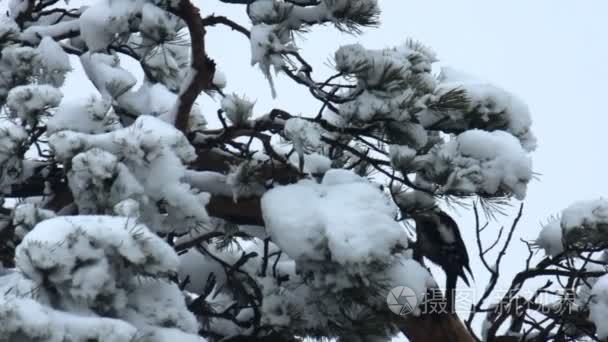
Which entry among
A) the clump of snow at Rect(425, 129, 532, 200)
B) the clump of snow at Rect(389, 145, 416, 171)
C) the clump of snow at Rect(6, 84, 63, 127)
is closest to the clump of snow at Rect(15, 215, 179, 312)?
the clump of snow at Rect(6, 84, 63, 127)

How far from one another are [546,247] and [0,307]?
8.32 feet

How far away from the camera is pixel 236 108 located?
11.1ft

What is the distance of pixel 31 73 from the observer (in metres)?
3.46

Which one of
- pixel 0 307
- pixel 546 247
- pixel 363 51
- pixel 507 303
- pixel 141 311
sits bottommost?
pixel 507 303

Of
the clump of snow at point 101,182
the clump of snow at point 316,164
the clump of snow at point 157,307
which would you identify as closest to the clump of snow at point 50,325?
the clump of snow at point 157,307

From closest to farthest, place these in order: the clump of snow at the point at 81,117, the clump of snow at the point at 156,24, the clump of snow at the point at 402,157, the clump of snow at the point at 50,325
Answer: the clump of snow at the point at 50,325 → the clump of snow at the point at 81,117 → the clump of snow at the point at 156,24 → the clump of snow at the point at 402,157

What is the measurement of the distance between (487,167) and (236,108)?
1.00 meters

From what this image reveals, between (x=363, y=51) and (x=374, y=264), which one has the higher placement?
(x=363, y=51)

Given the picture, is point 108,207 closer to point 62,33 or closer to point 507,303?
point 62,33

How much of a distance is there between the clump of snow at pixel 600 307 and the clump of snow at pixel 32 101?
7.52ft

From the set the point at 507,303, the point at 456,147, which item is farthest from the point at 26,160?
the point at 507,303

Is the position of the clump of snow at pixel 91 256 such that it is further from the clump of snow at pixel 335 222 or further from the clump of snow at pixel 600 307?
the clump of snow at pixel 600 307

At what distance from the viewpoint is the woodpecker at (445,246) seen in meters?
3.77

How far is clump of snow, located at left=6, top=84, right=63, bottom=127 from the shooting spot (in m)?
3.05
